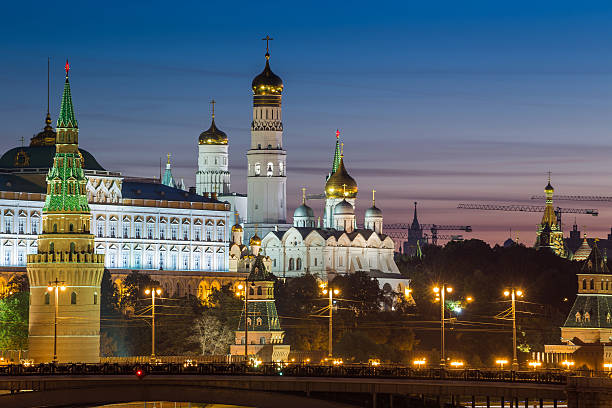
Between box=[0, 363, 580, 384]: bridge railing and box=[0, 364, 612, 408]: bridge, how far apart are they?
0.23 feet

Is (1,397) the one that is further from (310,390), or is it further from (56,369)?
(310,390)

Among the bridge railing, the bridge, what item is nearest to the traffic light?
the bridge

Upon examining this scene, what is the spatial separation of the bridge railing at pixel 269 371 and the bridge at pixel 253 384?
0.07m

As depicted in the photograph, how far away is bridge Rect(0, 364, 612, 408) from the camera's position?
140750 millimetres

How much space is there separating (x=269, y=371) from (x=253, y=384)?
10.7 feet

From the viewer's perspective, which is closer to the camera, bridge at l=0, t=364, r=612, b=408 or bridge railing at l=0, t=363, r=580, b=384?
bridge at l=0, t=364, r=612, b=408

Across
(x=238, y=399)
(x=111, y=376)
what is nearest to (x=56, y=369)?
(x=111, y=376)

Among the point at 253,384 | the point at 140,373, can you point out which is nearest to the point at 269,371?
the point at 253,384

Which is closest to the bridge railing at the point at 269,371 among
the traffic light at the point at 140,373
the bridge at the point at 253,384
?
the bridge at the point at 253,384

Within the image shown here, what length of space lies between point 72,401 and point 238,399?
1185cm

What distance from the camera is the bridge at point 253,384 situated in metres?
141

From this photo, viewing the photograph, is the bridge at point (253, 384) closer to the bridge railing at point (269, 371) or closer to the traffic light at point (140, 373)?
the bridge railing at point (269, 371)

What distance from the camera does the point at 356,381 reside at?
142 meters

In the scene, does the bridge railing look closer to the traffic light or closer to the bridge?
the bridge
